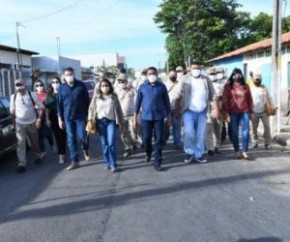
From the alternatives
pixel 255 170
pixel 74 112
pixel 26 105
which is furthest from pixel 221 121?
pixel 26 105

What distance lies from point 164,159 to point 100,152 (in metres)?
1.89

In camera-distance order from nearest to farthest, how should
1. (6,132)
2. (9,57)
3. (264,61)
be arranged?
1. (6,132)
2. (264,61)
3. (9,57)

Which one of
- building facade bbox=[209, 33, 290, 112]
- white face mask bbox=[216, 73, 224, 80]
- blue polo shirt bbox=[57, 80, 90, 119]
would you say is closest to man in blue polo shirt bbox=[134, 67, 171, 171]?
blue polo shirt bbox=[57, 80, 90, 119]

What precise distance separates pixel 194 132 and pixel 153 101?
114cm

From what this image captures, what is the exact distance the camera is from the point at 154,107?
31.4ft

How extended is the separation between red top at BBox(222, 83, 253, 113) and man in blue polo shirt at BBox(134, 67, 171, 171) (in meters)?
1.28

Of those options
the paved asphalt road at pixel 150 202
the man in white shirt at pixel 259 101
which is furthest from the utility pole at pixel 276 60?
the paved asphalt road at pixel 150 202

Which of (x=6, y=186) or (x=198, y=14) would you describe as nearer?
(x=6, y=186)

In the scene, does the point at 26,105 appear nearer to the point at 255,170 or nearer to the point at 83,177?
the point at 83,177

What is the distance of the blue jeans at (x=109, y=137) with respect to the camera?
9609 millimetres

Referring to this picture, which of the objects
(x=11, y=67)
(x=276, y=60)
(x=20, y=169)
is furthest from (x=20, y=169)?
(x=11, y=67)

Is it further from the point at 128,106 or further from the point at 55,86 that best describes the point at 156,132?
the point at 55,86

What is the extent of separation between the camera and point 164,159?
1066 centimetres

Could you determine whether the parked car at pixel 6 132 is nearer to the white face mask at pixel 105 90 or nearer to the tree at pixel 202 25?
the white face mask at pixel 105 90
